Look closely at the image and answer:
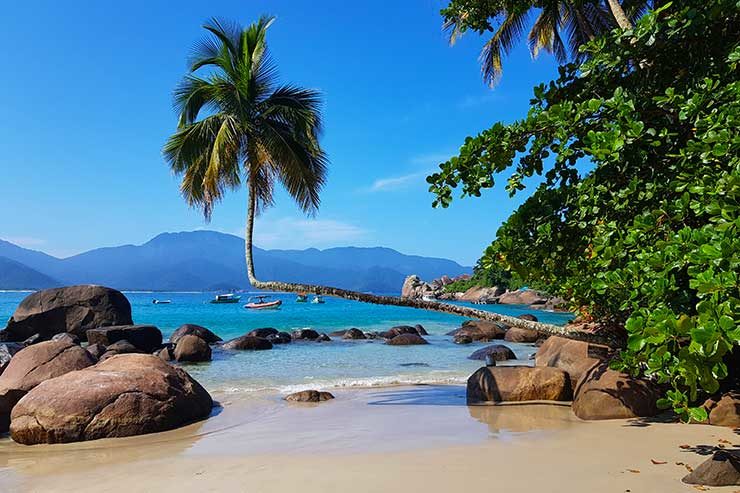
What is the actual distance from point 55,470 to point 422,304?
5396mm

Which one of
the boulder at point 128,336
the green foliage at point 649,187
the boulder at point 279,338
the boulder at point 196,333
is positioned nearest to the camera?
the green foliage at point 649,187

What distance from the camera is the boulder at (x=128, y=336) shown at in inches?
811

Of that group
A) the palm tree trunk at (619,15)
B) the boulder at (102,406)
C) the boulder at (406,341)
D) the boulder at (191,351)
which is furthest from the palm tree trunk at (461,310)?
the boulder at (406,341)

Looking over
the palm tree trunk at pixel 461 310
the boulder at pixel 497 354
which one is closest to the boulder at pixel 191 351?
the palm tree trunk at pixel 461 310

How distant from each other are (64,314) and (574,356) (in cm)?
2205

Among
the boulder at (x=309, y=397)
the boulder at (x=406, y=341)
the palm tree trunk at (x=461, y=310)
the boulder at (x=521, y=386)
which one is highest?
the palm tree trunk at (x=461, y=310)

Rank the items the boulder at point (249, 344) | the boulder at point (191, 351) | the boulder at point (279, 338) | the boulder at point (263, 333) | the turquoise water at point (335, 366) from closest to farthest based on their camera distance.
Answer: the turquoise water at point (335, 366) → the boulder at point (191, 351) → the boulder at point (249, 344) → the boulder at point (279, 338) → the boulder at point (263, 333)

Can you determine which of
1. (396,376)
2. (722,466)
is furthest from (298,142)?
(722,466)

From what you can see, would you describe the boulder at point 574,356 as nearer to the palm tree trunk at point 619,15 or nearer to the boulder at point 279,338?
the palm tree trunk at point 619,15

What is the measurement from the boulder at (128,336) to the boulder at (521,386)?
15.2 m

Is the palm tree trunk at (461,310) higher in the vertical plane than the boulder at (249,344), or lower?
higher

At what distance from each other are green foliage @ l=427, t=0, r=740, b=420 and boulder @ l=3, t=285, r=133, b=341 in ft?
73.0

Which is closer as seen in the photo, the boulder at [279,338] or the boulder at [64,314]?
the boulder at [64,314]

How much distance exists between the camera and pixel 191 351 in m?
18.1
